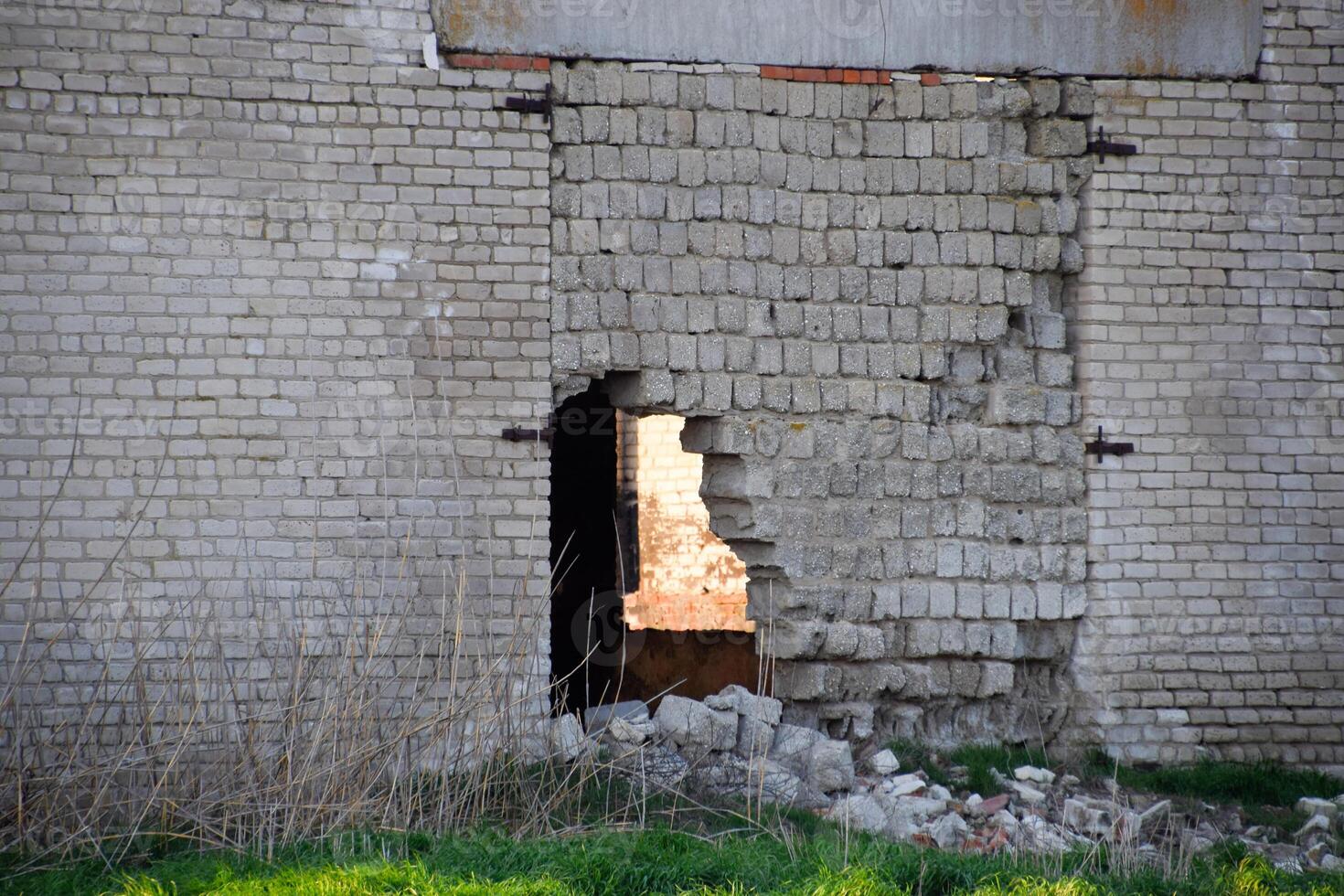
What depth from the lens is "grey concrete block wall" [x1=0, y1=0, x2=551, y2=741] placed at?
21.2 feet

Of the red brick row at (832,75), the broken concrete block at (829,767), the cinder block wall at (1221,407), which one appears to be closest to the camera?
the broken concrete block at (829,767)

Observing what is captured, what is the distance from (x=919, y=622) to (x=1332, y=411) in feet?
9.23

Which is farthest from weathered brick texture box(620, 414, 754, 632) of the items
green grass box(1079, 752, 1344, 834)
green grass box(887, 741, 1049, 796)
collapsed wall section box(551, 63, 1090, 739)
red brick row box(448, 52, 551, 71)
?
red brick row box(448, 52, 551, 71)

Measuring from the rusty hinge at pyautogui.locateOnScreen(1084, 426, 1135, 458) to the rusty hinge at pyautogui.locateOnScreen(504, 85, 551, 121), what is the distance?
368 cm

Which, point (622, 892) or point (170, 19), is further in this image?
point (170, 19)

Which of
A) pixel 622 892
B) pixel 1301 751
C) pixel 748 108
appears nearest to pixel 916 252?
pixel 748 108

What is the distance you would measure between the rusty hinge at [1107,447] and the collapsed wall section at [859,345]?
0.12 metres

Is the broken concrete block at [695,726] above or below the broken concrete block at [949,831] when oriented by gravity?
above

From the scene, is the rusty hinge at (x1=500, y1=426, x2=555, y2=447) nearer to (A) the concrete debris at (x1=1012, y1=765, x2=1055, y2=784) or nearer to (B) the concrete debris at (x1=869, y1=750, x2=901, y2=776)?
(B) the concrete debris at (x1=869, y1=750, x2=901, y2=776)

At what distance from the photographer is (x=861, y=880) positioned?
4586 mm

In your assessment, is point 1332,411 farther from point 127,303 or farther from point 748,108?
point 127,303

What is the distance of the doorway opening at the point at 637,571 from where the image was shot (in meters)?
10.2

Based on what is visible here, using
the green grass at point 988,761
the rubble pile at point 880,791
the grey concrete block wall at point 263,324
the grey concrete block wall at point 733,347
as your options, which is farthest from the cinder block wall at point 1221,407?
the grey concrete block wall at point 263,324

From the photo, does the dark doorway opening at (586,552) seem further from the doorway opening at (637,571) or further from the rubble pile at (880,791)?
the rubble pile at (880,791)
